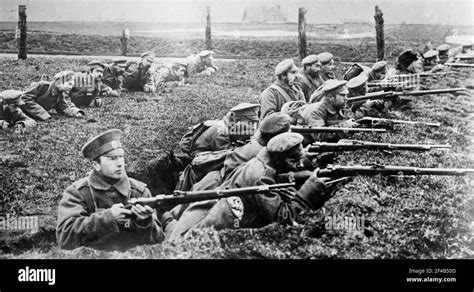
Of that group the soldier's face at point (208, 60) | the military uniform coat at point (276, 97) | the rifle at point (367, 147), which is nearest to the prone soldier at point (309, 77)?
the military uniform coat at point (276, 97)

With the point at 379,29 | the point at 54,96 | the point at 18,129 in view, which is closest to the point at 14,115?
the point at 18,129

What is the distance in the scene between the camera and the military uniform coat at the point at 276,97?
32.2 feet

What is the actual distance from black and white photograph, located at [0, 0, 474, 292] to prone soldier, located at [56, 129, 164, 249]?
0.05 feet

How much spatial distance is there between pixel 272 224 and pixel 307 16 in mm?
13788

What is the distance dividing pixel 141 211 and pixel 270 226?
135 cm

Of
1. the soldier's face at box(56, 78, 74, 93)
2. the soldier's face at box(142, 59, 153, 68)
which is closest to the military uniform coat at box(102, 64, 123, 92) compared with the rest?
the soldier's face at box(142, 59, 153, 68)

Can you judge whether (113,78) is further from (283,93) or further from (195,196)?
(195,196)

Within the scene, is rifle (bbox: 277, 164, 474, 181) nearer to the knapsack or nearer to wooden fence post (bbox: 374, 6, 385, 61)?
the knapsack

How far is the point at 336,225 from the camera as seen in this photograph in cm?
559

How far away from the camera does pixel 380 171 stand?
6.31 meters

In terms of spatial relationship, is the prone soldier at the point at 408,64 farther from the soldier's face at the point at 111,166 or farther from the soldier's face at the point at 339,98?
the soldier's face at the point at 111,166

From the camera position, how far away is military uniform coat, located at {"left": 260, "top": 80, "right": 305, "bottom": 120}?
981cm

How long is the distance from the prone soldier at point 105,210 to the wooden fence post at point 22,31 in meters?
11.5
